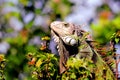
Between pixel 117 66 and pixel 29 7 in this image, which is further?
pixel 117 66

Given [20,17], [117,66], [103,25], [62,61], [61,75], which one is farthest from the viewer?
[62,61]

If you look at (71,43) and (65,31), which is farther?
(65,31)

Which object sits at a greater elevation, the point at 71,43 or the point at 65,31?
the point at 65,31

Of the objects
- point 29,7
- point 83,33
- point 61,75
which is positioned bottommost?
point 61,75

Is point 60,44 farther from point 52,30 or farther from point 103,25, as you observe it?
point 103,25

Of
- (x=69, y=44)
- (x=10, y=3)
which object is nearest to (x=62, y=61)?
(x=69, y=44)
